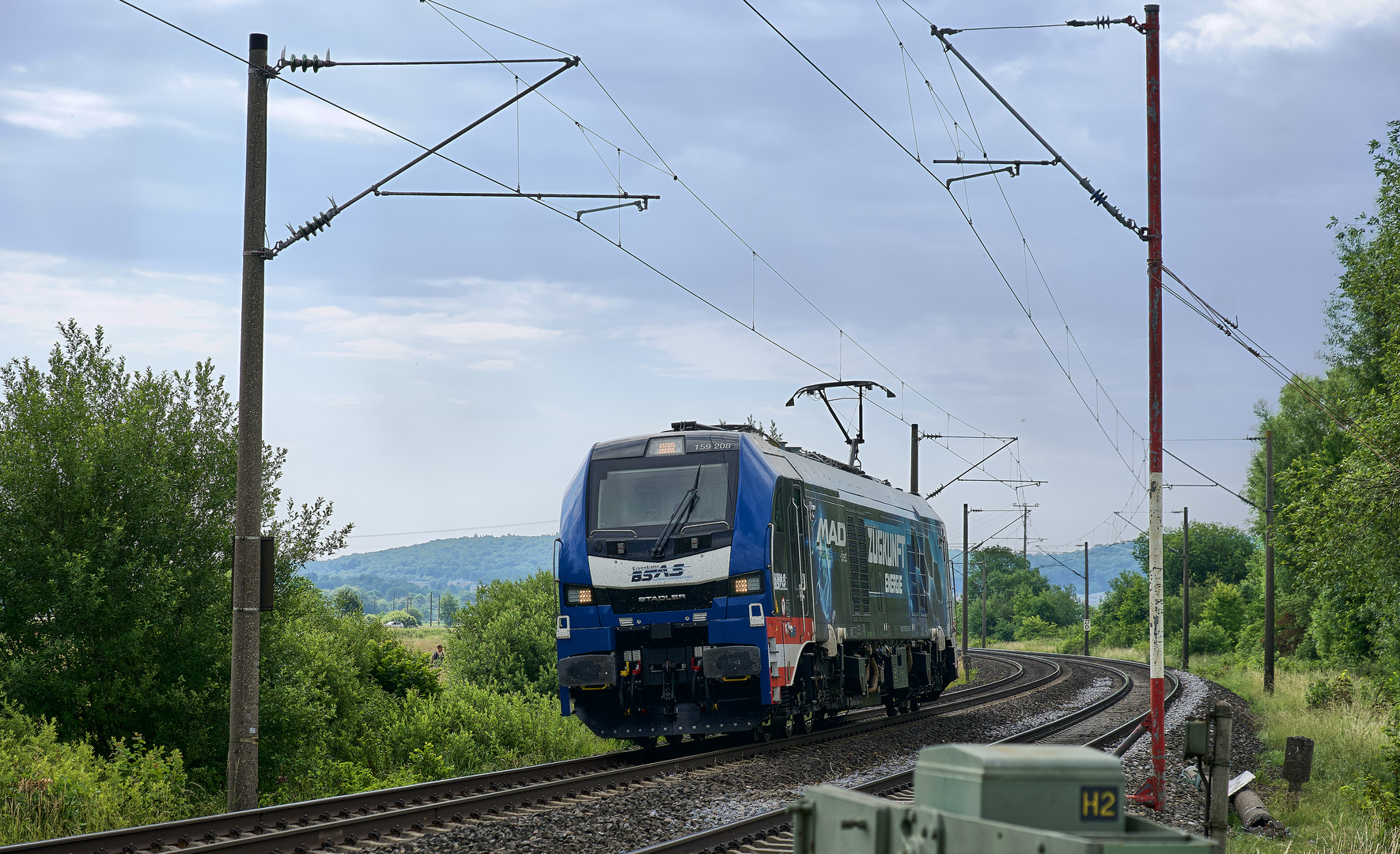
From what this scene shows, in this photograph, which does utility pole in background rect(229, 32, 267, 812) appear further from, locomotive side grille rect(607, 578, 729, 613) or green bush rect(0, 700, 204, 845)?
locomotive side grille rect(607, 578, 729, 613)

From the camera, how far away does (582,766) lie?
47.5 feet

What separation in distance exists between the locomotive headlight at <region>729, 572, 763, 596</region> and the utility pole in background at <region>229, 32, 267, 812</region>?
18.7ft

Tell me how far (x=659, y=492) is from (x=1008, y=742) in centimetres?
767

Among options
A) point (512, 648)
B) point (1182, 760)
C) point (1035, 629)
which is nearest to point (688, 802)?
point (1182, 760)

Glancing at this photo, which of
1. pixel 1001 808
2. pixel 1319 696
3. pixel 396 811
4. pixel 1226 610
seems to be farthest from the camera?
pixel 1226 610

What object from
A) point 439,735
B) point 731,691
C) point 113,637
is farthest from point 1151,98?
point 113,637

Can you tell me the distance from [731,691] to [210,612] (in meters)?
6.50

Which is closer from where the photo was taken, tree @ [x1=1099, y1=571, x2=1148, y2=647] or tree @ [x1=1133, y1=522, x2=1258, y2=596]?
tree @ [x1=1099, y1=571, x2=1148, y2=647]

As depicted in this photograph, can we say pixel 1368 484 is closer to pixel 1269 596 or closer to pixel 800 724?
pixel 800 724

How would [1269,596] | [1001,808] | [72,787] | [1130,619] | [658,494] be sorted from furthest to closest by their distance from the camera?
[1130,619], [1269,596], [658,494], [72,787], [1001,808]

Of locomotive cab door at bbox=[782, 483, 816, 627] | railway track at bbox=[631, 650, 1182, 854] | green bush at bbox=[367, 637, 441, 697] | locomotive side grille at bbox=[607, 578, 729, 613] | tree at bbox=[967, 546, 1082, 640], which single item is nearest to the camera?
railway track at bbox=[631, 650, 1182, 854]

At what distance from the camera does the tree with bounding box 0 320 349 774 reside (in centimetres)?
1334

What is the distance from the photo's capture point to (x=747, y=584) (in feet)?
49.6

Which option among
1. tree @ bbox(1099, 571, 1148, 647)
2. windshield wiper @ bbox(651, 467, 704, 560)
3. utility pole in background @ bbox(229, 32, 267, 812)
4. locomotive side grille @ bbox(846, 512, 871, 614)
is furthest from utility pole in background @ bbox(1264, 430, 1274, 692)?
tree @ bbox(1099, 571, 1148, 647)
